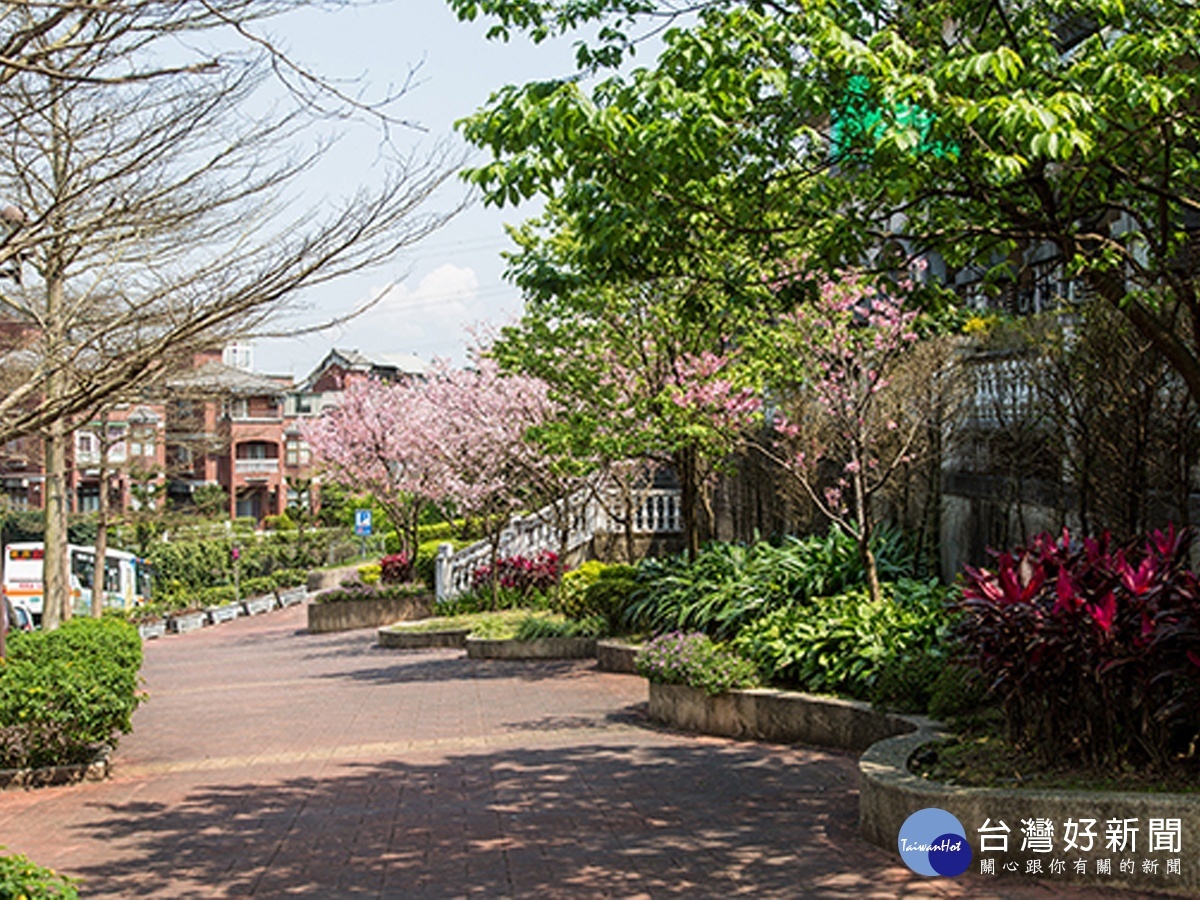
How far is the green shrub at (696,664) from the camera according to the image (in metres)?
11.3

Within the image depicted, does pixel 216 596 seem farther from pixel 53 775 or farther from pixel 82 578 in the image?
pixel 53 775

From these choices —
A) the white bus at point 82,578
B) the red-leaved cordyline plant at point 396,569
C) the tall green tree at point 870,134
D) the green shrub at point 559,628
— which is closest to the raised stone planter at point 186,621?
the white bus at point 82,578

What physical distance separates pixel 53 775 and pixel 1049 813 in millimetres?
7949

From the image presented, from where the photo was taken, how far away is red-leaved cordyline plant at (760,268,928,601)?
1266 cm

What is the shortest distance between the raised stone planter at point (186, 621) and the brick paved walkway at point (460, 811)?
21737 millimetres

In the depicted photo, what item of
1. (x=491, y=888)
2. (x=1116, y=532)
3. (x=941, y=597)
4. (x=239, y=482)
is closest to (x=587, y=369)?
(x=941, y=597)

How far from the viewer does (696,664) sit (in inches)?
455

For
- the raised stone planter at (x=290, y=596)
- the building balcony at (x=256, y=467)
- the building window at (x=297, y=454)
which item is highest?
the building window at (x=297, y=454)

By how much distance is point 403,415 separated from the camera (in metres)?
31.9

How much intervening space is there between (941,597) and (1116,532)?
207 cm

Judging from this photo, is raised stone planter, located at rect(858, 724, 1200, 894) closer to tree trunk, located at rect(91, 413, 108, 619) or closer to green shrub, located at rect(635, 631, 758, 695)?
green shrub, located at rect(635, 631, 758, 695)

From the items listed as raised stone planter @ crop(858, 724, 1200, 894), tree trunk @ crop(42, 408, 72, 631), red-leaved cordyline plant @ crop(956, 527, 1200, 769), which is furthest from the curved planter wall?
tree trunk @ crop(42, 408, 72, 631)

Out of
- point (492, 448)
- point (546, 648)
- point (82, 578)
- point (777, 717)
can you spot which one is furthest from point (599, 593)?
point (82, 578)

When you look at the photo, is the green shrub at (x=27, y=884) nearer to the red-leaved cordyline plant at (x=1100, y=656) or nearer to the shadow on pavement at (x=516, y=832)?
the shadow on pavement at (x=516, y=832)
